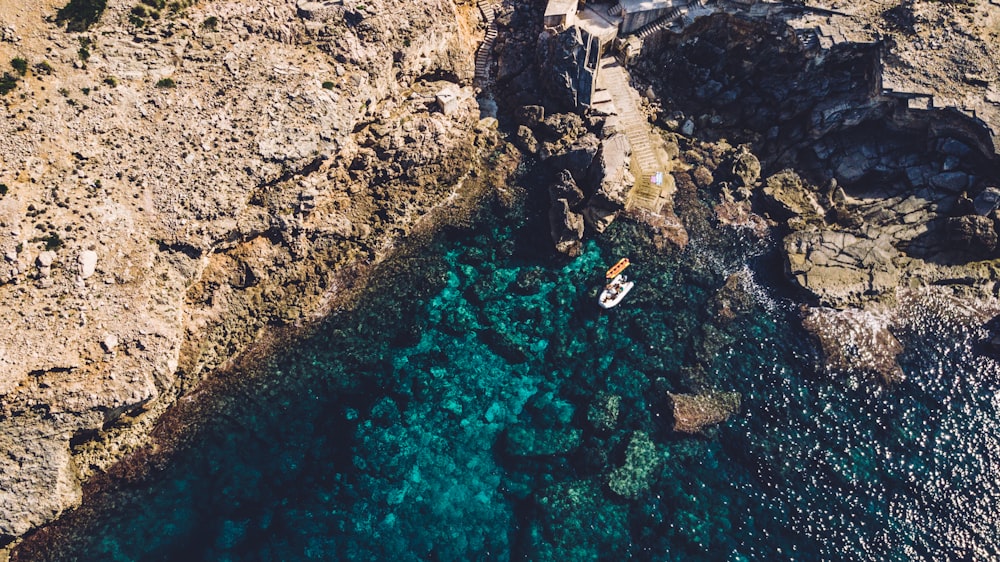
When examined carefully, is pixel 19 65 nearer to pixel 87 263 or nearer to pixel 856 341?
pixel 87 263

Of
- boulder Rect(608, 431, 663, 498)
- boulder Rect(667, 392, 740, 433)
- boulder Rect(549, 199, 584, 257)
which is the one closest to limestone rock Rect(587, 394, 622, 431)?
boulder Rect(608, 431, 663, 498)

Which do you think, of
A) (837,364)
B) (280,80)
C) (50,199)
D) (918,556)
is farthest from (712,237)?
(50,199)

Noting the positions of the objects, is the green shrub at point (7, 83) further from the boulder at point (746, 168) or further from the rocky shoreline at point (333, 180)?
the boulder at point (746, 168)

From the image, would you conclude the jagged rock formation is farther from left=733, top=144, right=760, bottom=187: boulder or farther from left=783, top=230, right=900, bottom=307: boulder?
left=783, top=230, right=900, bottom=307: boulder

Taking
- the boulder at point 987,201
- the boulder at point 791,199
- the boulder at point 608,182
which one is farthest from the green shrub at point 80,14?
the boulder at point 987,201

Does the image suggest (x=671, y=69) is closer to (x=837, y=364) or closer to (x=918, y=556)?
(x=837, y=364)

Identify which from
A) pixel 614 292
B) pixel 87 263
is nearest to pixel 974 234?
pixel 614 292
